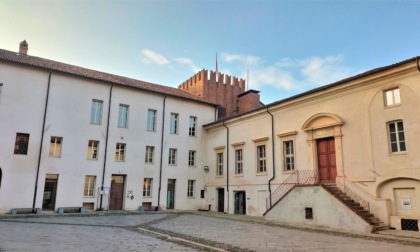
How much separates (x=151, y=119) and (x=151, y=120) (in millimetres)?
80

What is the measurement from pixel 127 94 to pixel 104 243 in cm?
1587

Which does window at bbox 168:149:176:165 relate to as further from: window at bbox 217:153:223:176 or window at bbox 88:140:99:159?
window at bbox 88:140:99:159

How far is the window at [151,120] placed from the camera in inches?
982

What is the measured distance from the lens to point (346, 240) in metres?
11.1

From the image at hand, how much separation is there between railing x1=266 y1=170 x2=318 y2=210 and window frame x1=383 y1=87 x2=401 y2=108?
507 centimetres

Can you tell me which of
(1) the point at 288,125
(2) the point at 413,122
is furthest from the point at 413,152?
(1) the point at 288,125

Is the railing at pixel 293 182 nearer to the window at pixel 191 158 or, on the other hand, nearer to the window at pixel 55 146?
the window at pixel 191 158

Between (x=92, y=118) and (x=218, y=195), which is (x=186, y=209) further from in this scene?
(x=92, y=118)

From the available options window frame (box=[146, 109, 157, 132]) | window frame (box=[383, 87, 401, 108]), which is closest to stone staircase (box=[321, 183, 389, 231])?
window frame (box=[383, 87, 401, 108])

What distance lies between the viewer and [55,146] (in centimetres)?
2078

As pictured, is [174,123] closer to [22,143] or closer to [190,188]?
[190,188]

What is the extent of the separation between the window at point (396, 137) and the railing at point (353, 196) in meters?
2.63

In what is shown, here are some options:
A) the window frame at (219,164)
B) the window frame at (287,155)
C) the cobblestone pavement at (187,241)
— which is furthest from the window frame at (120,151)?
the window frame at (287,155)

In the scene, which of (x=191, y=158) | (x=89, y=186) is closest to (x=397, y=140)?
(x=191, y=158)
